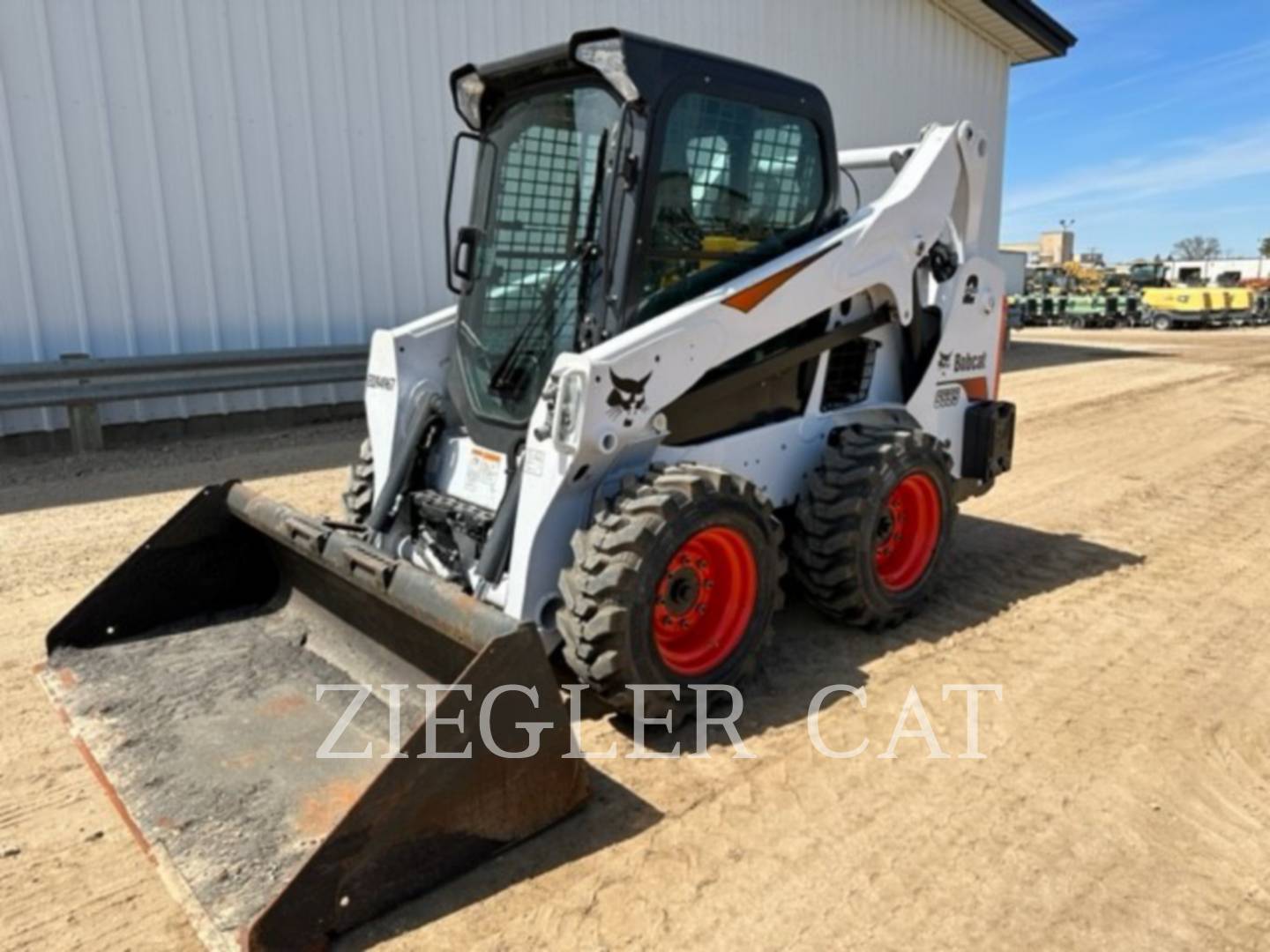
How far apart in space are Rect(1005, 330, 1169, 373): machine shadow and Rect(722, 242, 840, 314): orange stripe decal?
14197 mm

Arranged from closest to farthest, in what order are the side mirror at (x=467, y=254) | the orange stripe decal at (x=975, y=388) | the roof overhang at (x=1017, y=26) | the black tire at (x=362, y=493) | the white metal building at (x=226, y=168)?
the side mirror at (x=467, y=254)
the black tire at (x=362, y=493)
the orange stripe decal at (x=975, y=388)
the white metal building at (x=226, y=168)
the roof overhang at (x=1017, y=26)

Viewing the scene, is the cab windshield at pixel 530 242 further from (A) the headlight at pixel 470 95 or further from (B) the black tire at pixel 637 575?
(B) the black tire at pixel 637 575

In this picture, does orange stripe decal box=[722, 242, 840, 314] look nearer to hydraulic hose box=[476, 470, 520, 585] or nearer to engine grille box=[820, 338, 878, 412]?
engine grille box=[820, 338, 878, 412]

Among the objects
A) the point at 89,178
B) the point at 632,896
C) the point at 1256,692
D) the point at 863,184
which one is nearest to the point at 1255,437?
the point at 863,184

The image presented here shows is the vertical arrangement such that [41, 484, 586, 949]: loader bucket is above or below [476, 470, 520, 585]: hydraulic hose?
below

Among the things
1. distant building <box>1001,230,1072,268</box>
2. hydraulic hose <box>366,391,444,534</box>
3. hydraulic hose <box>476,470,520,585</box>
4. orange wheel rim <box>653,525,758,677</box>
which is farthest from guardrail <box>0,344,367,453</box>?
distant building <box>1001,230,1072,268</box>

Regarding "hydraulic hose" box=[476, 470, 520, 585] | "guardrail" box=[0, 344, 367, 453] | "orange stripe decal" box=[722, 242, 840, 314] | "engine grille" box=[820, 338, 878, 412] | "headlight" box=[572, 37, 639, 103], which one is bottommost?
"hydraulic hose" box=[476, 470, 520, 585]

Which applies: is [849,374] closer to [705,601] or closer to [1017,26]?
[705,601]

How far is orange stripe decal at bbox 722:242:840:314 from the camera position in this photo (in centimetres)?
362

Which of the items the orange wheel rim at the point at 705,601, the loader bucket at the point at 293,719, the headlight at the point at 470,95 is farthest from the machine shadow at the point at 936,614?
the headlight at the point at 470,95

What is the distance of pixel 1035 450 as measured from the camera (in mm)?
8727

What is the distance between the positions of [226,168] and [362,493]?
227 inches

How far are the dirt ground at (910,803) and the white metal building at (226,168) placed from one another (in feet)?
11.0

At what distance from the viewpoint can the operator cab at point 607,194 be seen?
3.44 metres
